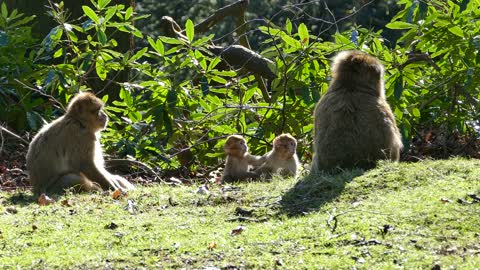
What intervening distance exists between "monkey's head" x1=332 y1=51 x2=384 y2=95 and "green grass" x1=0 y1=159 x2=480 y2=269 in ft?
3.39

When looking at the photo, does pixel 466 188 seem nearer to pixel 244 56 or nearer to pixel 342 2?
pixel 244 56

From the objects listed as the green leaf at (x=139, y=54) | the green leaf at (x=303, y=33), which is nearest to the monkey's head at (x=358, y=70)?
the green leaf at (x=303, y=33)

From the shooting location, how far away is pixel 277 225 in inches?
290

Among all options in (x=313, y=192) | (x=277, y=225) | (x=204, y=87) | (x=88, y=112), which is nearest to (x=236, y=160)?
(x=204, y=87)

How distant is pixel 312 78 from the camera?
39.4 feet

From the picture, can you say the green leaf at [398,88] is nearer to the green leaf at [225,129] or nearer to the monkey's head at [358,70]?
the monkey's head at [358,70]

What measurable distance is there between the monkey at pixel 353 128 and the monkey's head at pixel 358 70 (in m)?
0.01

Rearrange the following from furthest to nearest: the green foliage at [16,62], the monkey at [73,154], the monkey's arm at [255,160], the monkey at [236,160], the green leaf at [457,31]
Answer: the green foliage at [16,62] → the green leaf at [457,31] → the monkey's arm at [255,160] → the monkey at [236,160] → the monkey at [73,154]

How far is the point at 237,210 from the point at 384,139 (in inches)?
76.6

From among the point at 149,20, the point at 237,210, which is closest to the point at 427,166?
the point at 237,210

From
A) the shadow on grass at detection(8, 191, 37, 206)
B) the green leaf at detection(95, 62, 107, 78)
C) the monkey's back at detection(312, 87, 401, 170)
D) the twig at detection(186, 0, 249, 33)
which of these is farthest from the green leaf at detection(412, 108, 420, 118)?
the shadow on grass at detection(8, 191, 37, 206)

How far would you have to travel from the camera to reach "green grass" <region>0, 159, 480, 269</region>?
6395 millimetres

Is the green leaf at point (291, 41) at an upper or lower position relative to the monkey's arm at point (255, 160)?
upper

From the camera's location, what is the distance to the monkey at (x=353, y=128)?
908cm
